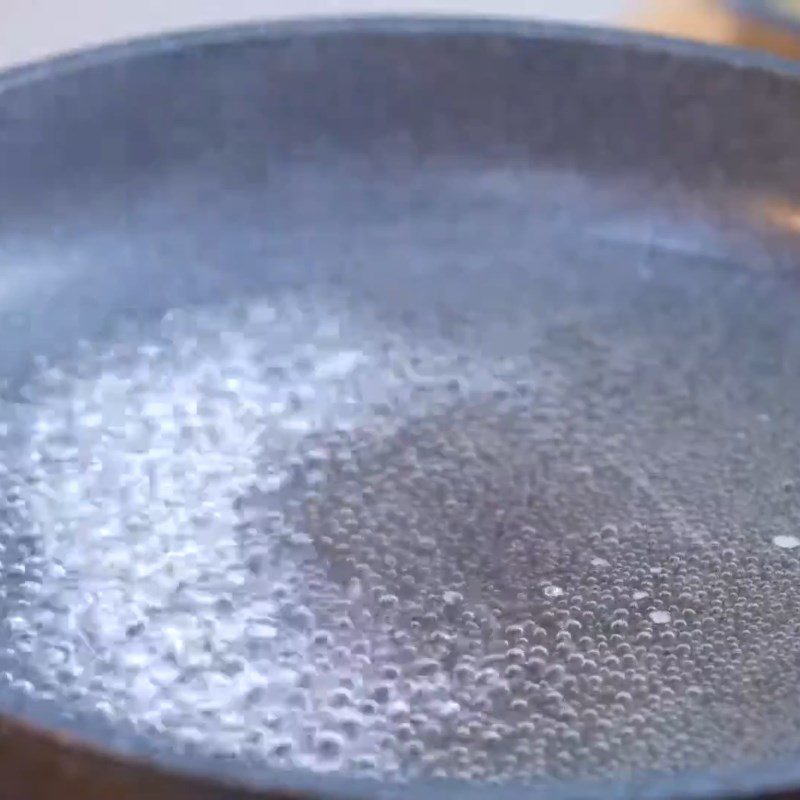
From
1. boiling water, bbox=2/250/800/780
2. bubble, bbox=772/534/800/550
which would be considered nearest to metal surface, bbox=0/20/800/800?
boiling water, bbox=2/250/800/780

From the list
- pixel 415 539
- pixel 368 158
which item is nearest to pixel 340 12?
pixel 368 158

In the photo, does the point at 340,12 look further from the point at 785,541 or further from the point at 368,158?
the point at 785,541

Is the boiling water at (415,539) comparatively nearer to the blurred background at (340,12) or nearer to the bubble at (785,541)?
the bubble at (785,541)

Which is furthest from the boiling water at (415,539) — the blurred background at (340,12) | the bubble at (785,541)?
the blurred background at (340,12)

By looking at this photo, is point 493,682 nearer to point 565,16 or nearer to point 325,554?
point 325,554

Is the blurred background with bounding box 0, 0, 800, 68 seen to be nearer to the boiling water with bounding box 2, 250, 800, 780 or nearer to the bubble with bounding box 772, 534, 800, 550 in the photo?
the boiling water with bounding box 2, 250, 800, 780

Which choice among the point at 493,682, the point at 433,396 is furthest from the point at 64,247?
the point at 493,682
